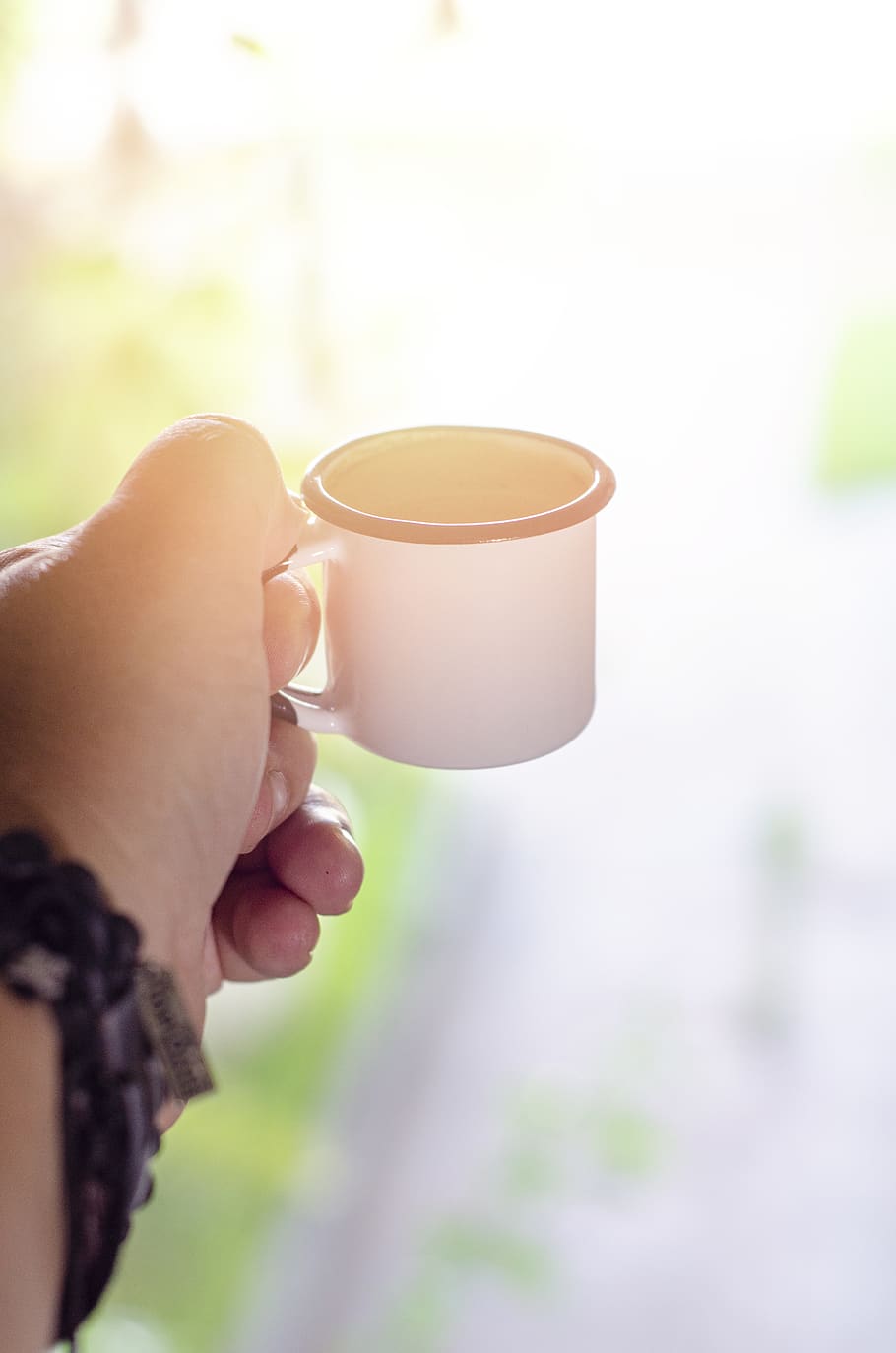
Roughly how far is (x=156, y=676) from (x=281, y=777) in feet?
0.73

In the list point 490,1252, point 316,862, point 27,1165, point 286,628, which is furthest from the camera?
point 490,1252

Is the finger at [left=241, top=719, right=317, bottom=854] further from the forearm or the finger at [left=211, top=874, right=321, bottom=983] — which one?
the forearm

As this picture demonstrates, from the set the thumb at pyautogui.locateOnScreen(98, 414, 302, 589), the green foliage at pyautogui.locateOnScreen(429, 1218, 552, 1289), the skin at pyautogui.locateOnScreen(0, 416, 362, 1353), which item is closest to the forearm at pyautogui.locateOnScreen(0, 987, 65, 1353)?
the skin at pyautogui.locateOnScreen(0, 416, 362, 1353)

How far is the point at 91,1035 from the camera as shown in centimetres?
65

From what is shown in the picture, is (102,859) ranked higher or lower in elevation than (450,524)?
lower

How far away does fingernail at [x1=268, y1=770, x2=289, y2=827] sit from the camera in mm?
971

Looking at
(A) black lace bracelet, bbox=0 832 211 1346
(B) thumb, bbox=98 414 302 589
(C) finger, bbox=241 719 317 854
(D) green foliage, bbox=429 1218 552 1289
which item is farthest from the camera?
(D) green foliage, bbox=429 1218 552 1289

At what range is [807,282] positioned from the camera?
1.55 meters

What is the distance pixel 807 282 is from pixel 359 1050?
1050 mm

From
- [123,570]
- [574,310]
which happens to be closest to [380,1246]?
[123,570]

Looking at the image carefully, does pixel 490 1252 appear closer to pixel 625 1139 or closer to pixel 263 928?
pixel 625 1139

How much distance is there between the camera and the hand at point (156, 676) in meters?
0.73

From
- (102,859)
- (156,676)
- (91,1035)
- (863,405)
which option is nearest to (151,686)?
(156,676)

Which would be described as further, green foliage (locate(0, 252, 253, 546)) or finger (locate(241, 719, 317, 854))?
green foliage (locate(0, 252, 253, 546))
